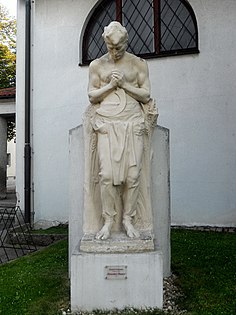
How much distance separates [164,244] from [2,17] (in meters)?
20.9

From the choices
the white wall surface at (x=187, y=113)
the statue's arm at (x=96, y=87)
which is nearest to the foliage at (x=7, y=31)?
the white wall surface at (x=187, y=113)

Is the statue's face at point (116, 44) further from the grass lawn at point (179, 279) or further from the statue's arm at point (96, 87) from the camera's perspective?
the grass lawn at point (179, 279)

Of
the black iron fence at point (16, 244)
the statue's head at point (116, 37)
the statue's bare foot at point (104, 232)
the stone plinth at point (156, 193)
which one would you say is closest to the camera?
the statue's bare foot at point (104, 232)

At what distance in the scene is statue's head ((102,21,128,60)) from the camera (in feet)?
13.8

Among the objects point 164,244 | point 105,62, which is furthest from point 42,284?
point 105,62

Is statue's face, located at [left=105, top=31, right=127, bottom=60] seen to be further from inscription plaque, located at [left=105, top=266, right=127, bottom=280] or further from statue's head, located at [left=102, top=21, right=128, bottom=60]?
inscription plaque, located at [left=105, top=266, right=127, bottom=280]

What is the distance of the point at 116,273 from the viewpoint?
3814mm

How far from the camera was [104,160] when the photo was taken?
13.4 ft

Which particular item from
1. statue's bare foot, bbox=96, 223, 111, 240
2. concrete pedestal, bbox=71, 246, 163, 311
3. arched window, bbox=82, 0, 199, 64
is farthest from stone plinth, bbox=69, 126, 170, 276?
arched window, bbox=82, 0, 199, 64

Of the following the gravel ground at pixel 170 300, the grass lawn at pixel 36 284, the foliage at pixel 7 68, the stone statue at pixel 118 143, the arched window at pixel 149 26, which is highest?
the foliage at pixel 7 68

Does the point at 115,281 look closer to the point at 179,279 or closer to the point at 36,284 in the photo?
the point at 179,279

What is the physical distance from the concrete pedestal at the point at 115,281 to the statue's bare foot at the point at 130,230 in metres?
0.25

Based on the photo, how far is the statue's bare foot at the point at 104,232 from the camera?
4.01 metres

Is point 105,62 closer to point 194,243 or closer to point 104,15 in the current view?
point 194,243
